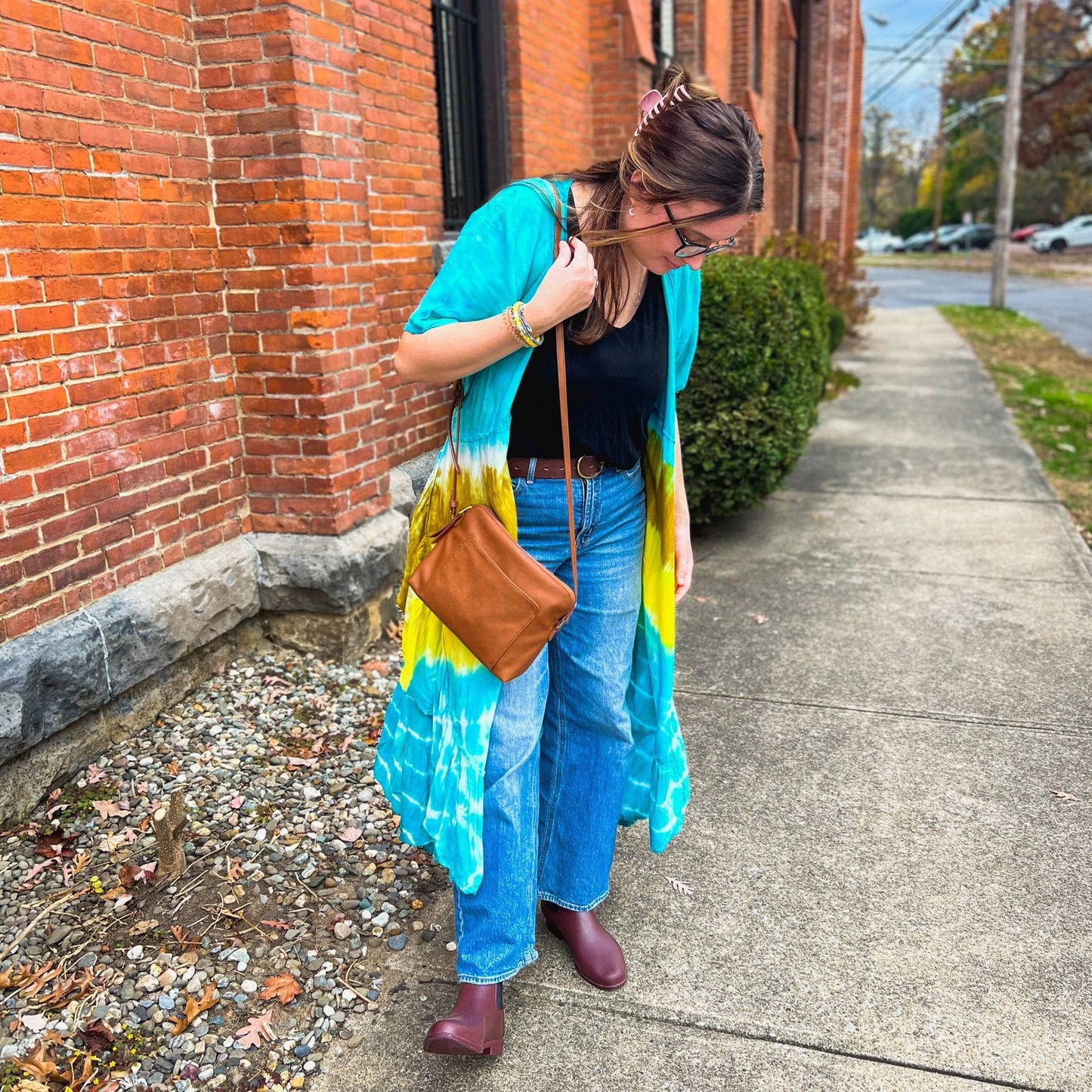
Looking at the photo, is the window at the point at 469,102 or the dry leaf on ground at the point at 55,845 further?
the window at the point at 469,102

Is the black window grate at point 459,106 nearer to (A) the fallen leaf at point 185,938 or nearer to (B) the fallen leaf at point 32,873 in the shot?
(B) the fallen leaf at point 32,873

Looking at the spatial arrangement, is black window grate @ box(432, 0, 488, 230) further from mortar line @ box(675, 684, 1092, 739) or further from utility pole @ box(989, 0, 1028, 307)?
utility pole @ box(989, 0, 1028, 307)

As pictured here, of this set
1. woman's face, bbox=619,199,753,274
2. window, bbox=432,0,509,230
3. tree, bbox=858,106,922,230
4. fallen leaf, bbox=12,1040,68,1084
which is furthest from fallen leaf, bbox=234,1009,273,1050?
tree, bbox=858,106,922,230

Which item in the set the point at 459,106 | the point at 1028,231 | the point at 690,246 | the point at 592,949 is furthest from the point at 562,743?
the point at 1028,231

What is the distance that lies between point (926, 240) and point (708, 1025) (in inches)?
2529

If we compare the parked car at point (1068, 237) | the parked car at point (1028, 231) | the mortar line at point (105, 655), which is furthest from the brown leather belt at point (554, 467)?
the parked car at point (1028, 231)

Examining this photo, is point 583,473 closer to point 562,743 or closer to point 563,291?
point 563,291

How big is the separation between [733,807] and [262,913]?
4.86 feet

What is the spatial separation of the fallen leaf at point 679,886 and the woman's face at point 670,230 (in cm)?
173

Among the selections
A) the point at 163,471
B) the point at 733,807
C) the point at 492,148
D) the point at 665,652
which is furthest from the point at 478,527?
the point at 492,148

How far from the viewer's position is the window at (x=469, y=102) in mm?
6047

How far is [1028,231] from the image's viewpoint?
5147cm

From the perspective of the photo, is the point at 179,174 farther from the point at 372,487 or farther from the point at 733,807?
the point at 733,807

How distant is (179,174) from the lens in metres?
3.64
